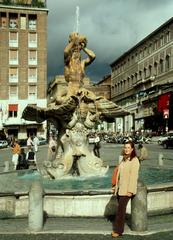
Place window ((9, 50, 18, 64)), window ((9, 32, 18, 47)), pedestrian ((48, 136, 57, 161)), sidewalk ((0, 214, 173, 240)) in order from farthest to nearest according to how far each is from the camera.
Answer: window ((9, 32, 18, 47))
window ((9, 50, 18, 64))
pedestrian ((48, 136, 57, 161))
sidewalk ((0, 214, 173, 240))

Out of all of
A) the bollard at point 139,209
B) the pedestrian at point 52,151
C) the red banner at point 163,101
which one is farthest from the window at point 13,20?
the bollard at point 139,209

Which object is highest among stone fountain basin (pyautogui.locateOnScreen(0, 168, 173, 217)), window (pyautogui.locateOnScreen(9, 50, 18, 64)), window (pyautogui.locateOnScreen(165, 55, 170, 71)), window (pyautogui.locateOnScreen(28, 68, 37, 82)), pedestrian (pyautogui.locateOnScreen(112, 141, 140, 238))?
window (pyautogui.locateOnScreen(165, 55, 170, 71))

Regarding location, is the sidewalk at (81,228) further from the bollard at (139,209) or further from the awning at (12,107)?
the awning at (12,107)

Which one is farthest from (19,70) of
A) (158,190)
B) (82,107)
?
(158,190)

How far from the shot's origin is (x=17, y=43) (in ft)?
226

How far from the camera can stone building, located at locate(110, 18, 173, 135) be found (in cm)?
7936

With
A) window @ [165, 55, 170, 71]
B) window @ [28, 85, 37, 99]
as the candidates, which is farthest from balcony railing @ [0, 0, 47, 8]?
window @ [165, 55, 170, 71]

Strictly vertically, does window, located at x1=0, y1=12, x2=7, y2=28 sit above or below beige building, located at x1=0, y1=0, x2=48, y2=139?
above

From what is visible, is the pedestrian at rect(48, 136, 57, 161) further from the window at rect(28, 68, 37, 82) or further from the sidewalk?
the window at rect(28, 68, 37, 82)

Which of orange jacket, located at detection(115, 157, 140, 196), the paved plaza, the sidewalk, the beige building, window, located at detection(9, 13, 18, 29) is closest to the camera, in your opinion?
orange jacket, located at detection(115, 157, 140, 196)

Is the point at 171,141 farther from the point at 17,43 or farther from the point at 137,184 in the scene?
the point at 137,184

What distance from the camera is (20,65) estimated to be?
68500mm

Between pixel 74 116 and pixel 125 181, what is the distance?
732 cm

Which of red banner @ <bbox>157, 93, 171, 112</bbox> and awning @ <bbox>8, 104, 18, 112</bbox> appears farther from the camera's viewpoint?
red banner @ <bbox>157, 93, 171, 112</bbox>
